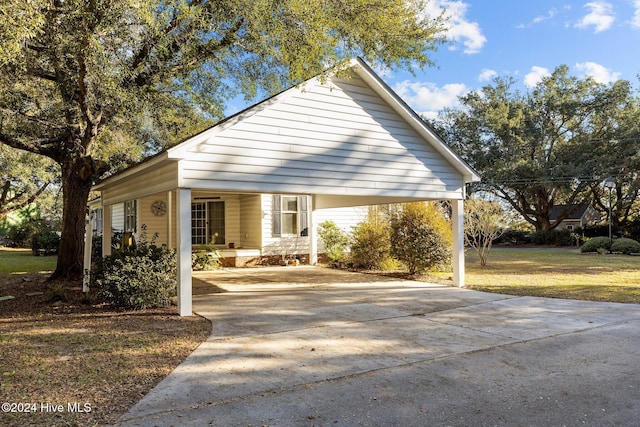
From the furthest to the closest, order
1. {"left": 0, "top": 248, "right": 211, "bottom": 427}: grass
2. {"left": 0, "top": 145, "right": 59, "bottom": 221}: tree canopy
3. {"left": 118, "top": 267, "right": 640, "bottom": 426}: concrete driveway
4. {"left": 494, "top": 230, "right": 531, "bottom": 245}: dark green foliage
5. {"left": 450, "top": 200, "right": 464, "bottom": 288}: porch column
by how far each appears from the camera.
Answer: {"left": 494, "top": 230, "right": 531, "bottom": 245}: dark green foliage, {"left": 0, "top": 145, "right": 59, "bottom": 221}: tree canopy, {"left": 450, "top": 200, "right": 464, "bottom": 288}: porch column, {"left": 0, "top": 248, "right": 211, "bottom": 427}: grass, {"left": 118, "top": 267, "right": 640, "bottom": 426}: concrete driveway

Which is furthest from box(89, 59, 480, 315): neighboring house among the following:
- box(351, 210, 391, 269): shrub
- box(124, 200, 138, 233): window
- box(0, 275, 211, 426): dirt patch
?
box(124, 200, 138, 233): window

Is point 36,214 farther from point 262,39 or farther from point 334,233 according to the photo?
point 262,39

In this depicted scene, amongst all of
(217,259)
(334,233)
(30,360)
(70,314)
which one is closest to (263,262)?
(217,259)

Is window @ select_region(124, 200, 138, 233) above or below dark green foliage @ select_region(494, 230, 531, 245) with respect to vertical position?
above

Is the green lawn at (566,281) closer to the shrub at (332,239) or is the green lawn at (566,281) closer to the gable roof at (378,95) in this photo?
the gable roof at (378,95)

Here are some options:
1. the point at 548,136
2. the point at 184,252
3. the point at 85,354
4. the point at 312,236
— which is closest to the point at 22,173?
the point at 312,236

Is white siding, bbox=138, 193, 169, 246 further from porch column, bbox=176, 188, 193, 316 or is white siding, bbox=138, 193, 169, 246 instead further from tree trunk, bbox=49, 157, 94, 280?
porch column, bbox=176, 188, 193, 316

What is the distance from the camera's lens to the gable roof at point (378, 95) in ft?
24.6

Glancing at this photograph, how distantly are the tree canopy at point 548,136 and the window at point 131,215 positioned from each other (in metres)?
26.2

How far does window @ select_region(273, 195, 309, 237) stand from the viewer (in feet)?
54.9

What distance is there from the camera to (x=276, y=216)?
16719mm

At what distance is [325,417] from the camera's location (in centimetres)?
355

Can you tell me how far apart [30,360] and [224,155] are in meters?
4.22

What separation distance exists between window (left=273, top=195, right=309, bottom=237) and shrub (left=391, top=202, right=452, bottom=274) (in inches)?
198
